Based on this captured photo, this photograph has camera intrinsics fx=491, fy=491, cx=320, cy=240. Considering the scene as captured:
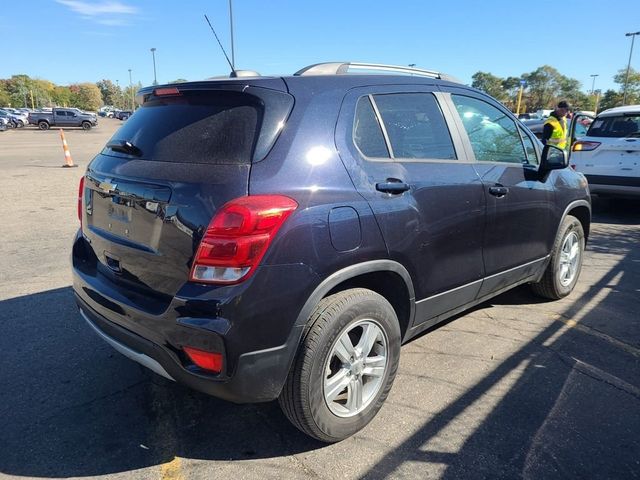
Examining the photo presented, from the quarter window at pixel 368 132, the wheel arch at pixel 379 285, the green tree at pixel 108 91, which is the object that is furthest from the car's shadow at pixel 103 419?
the green tree at pixel 108 91

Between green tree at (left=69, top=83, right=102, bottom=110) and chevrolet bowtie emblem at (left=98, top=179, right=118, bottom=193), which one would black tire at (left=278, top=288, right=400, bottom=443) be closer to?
chevrolet bowtie emblem at (left=98, top=179, right=118, bottom=193)

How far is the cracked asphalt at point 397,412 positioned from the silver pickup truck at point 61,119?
46224 mm

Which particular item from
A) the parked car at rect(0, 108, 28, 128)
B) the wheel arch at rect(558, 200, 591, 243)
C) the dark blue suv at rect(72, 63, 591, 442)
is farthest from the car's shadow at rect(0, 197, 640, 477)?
the parked car at rect(0, 108, 28, 128)

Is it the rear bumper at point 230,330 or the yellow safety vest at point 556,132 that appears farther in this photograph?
the yellow safety vest at point 556,132

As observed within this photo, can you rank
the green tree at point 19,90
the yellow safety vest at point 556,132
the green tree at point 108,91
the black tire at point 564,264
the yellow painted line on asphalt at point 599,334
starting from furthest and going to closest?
the green tree at point 108,91, the green tree at point 19,90, the yellow safety vest at point 556,132, the black tire at point 564,264, the yellow painted line on asphalt at point 599,334

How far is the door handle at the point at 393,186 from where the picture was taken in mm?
2602

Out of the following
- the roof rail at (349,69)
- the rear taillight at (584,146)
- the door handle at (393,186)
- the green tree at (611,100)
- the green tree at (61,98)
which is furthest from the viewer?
the green tree at (61,98)

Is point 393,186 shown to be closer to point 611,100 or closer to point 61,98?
point 611,100

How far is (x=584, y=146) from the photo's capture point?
860cm

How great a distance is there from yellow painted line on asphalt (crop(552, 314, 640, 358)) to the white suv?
5.02 m

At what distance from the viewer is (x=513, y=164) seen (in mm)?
3721

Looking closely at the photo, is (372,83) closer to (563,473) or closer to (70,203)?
(563,473)

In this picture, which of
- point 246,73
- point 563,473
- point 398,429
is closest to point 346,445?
point 398,429

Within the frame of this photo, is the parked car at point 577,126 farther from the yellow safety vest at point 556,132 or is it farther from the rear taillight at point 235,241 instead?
the rear taillight at point 235,241
